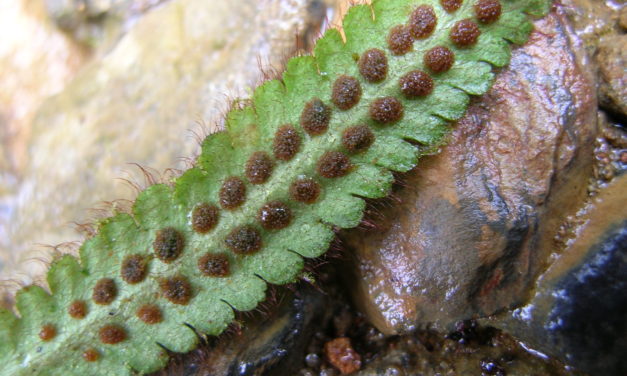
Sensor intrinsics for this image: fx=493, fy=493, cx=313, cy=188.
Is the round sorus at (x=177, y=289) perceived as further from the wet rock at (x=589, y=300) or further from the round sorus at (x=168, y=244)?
the wet rock at (x=589, y=300)

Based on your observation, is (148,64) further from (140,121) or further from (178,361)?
(178,361)

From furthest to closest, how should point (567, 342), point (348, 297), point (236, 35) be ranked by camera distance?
point (236, 35)
point (348, 297)
point (567, 342)

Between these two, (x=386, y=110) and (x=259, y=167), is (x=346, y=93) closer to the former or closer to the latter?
(x=386, y=110)

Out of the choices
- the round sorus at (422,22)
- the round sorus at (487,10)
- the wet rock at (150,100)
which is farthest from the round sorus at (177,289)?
the round sorus at (487,10)

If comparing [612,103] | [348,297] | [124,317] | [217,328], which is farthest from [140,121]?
[612,103]

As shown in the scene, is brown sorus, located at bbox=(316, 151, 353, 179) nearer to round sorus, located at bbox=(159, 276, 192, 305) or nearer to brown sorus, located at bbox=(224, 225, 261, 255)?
brown sorus, located at bbox=(224, 225, 261, 255)

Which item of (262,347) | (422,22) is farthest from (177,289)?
(422,22)
